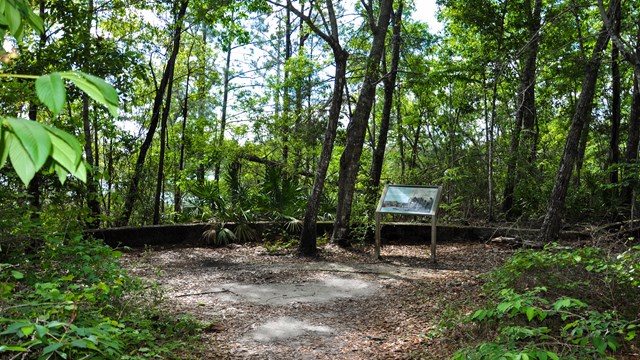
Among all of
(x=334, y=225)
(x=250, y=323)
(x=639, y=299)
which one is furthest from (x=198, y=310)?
(x=334, y=225)

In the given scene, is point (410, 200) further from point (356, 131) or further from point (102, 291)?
point (102, 291)

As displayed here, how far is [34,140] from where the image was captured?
1.02 metres

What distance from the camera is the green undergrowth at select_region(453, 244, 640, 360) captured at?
3803 mm

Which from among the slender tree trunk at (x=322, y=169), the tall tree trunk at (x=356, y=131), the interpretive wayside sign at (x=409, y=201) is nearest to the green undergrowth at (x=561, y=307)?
the interpretive wayside sign at (x=409, y=201)

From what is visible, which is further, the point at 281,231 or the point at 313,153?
the point at 313,153

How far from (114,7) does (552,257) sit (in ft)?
35.8

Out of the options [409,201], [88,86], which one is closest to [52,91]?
[88,86]

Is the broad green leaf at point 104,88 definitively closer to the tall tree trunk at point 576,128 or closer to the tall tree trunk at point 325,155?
the tall tree trunk at point 325,155

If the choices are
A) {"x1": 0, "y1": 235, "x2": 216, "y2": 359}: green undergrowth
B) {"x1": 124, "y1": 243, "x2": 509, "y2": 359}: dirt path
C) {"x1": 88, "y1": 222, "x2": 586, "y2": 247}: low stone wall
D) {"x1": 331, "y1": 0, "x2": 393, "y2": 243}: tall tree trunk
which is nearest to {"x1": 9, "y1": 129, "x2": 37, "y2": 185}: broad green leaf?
{"x1": 0, "y1": 235, "x2": 216, "y2": 359}: green undergrowth

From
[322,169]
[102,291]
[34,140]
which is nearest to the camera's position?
[34,140]

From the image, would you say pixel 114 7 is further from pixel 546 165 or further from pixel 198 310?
pixel 546 165

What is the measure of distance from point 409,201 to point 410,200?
3 cm

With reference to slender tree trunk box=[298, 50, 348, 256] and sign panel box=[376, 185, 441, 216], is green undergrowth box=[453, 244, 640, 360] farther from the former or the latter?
slender tree trunk box=[298, 50, 348, 256]

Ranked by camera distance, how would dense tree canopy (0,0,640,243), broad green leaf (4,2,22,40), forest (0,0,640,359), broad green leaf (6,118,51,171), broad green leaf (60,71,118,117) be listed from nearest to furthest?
broad green leaf (6,118,51,171) → broad green leaf (60,71,118,117) → broad green leaf (4,2,22,40) → forest (0,0,640,359) → dense tree canopy (0,0,640,243)
